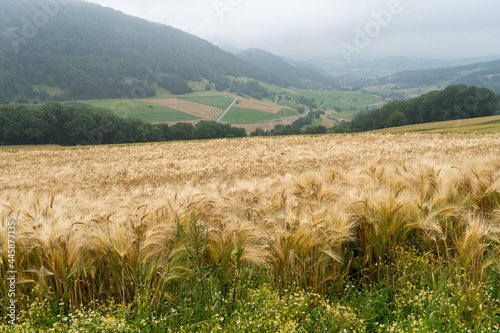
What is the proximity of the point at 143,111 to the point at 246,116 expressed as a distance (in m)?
48.1

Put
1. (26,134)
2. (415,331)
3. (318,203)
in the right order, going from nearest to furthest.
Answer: (415,331), (318,203), (26,134)

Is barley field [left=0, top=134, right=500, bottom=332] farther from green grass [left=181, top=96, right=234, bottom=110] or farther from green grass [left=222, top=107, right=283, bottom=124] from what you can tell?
green grass [left=181, top=96, right=234, bottom=110]

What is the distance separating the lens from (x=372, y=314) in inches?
87.0

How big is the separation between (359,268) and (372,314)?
61 cm

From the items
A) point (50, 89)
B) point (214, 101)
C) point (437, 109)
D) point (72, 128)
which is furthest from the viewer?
point (50, 89)

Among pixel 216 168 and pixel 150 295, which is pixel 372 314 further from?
pixel 216 168

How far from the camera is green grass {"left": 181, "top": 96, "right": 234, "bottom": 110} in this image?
502 ft

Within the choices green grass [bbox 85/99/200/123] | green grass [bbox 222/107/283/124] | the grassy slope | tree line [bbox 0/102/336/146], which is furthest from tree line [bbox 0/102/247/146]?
green grass [bbox 222/107/283/124]

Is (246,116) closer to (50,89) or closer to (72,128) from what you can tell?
(72,128)

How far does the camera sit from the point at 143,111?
129m

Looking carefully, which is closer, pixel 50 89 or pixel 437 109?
pixel 437 109

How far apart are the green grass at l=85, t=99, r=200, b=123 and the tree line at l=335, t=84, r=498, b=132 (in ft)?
234

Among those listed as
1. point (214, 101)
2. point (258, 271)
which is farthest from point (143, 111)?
point (258, 271)

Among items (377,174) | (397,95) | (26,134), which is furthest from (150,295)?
(397,95)
